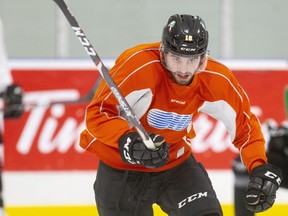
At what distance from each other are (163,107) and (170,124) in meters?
0.08

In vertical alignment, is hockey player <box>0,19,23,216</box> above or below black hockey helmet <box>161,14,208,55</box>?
below

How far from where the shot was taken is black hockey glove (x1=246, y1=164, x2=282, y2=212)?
290 cm

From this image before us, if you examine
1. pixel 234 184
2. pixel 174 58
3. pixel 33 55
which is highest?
pixel 174 58

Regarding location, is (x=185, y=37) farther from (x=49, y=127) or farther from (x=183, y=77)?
(x=49, y=127)

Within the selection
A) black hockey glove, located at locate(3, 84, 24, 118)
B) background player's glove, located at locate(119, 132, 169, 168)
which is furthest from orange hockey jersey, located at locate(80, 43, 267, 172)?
black hockey glove, located at locate(3, 84, 24, 118)

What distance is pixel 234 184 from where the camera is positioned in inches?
186

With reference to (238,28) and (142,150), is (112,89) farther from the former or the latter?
(238,28)

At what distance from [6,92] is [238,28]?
1675 millimetres

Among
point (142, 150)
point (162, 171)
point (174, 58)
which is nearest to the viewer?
point (142, 150)

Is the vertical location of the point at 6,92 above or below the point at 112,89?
below

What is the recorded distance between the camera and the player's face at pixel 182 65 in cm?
286

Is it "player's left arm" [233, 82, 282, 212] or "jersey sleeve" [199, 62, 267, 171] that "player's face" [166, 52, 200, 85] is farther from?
"player's left arm" [233, 82, 282, 212]

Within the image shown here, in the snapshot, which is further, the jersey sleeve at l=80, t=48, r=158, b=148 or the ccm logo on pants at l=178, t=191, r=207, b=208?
the ccm logo on pants at l=178, t=191, r=207, b=208

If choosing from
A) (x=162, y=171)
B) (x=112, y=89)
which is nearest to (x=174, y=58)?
(x=112, y=89)
